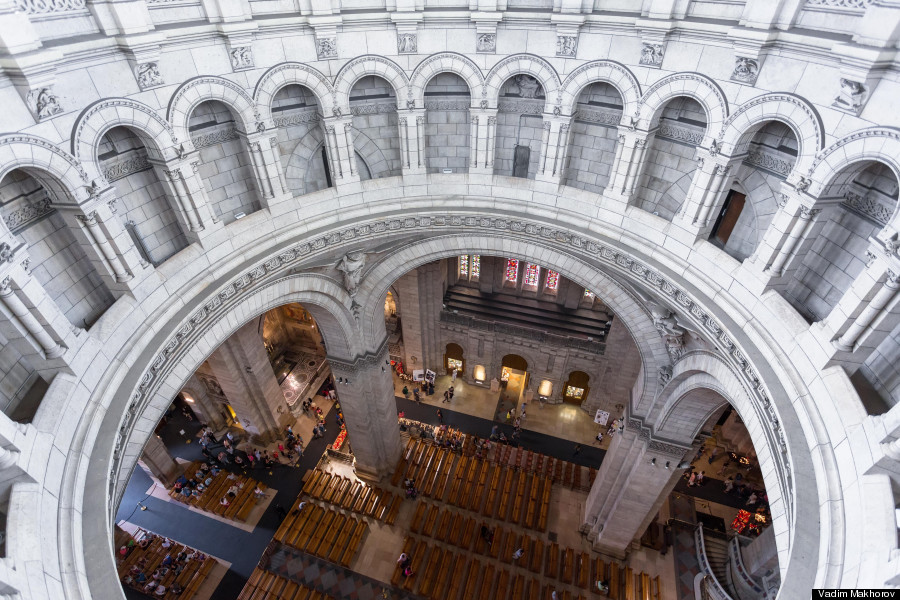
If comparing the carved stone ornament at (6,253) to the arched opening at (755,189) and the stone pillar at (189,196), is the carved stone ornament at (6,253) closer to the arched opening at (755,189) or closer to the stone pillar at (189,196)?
the stone pillar at (189,196)

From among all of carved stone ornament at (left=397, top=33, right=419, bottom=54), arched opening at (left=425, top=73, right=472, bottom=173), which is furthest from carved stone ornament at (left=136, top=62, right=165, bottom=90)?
arched opening at (left=425, top=73, right=472, bottom=173)

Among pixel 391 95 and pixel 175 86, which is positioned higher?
pixel 391 95

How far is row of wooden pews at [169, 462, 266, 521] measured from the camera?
72.4ft

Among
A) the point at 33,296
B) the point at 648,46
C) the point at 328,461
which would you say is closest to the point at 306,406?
the point at 328,461

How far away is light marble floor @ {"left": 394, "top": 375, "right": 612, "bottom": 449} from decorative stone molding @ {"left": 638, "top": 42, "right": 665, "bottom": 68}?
20.5 meters

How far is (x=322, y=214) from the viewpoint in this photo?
14.8 m

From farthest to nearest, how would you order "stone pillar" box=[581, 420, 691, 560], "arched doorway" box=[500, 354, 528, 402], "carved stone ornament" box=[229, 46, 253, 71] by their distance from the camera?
"arched doorway" box=[500, 354, 528, 402], "stone pillar" box=[581, 420, 691, 560], "carved stone ornament" box=[229, 46, 253, 71]

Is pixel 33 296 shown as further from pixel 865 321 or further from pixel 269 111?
pixel 865 321

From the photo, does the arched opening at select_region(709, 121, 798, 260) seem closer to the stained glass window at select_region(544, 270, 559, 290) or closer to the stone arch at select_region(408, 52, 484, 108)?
the stone arch at select_region(408, 52, 484, 108)

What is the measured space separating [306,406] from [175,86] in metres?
20.7

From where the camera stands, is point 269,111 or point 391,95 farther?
point 391,95

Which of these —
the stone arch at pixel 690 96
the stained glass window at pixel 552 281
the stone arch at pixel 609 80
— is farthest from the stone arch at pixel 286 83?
the stained glass window at pixel 552 281

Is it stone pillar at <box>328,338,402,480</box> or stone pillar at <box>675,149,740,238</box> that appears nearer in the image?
stone pillar at <box>675,149,740,238</box>

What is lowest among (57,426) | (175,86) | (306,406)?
(57,426)
